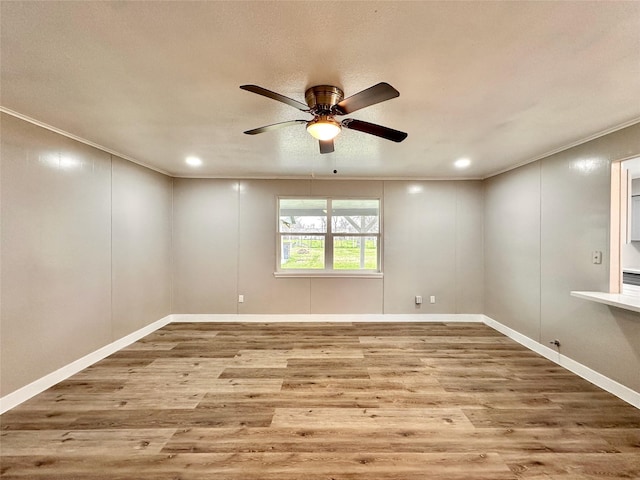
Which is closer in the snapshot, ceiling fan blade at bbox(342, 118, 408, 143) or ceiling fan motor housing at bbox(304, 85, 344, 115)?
ceiling fan motor housing at bbox(304, 85, 344, 115)

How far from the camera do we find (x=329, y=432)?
1.97 m

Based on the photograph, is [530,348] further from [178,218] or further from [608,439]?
[178,218]

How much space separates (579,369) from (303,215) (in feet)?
13.0

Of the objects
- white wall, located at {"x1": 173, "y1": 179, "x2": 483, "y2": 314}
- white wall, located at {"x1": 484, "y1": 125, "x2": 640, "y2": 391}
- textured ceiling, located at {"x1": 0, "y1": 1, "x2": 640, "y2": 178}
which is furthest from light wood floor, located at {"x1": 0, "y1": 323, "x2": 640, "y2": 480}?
textured ceiling, located at {"x1": 0, "y1": 1, "x2": 640, "y2": 178}

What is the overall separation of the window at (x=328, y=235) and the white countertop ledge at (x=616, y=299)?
2630 millimetres

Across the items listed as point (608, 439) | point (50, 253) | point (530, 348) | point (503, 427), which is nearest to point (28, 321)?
point (50, 253)

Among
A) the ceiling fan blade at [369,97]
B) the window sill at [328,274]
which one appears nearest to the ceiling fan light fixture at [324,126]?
the ceiling fan blade at [369,97]

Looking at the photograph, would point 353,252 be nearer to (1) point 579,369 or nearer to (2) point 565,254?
(2) point 565,254

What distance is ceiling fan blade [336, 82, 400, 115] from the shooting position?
141 cm

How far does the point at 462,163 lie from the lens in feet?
12.3

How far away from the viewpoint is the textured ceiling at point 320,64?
1222 mm

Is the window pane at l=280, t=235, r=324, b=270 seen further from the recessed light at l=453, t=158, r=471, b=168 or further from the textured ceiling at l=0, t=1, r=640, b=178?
the recessed light at l=453, t=158, r=471, b=168

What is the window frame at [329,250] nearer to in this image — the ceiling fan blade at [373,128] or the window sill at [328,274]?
the window sill at [328,274]

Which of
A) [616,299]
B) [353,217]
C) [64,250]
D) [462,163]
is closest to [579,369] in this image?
[616,299]
